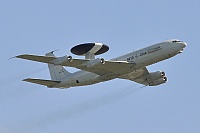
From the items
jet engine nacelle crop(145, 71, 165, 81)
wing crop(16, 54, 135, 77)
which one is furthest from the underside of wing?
jet engine nacelle crop(145, 71, 165, 81)

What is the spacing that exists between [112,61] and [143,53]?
4.69 metres

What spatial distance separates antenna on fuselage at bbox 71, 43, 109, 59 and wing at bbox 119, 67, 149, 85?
31.7 feet

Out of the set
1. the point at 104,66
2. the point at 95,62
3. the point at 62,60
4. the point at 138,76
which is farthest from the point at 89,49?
the point at 138,76

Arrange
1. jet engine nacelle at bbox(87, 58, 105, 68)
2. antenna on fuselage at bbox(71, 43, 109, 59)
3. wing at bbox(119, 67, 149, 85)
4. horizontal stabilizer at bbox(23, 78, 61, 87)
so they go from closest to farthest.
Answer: antenna on fuselage at bbox(71, 43, 109, 59)
jet engine nacelle at bbox(87, 58, 105, 68)
horizontal stabilizer at bbox(23, 78, 61, 87)
wing at bbox(119, 67, 149, 85)

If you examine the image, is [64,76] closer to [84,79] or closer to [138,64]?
[84,79]

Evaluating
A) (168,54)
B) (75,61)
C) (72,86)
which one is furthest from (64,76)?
(168,54)

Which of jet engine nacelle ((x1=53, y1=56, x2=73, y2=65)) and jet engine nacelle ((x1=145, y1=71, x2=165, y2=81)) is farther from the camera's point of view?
jet engine nacelle ((x1=145, y1=71, x2=165, y2=81))

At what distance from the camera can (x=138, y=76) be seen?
110 m

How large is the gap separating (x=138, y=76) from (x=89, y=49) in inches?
610

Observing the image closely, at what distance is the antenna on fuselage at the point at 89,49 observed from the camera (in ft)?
313

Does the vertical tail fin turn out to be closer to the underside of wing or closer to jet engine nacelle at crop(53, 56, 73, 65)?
jet engine nacelle at crop(53, 56, 73, 65)

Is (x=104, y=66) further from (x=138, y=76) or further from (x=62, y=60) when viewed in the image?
(x=138, y=76)

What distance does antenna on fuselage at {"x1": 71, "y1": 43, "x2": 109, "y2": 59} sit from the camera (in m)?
95.4

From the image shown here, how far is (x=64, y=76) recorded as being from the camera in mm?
109625
